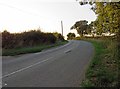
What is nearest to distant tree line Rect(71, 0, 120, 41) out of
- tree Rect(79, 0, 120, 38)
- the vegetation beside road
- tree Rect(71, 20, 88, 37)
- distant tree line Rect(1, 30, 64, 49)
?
Result: tree Rect(79, 0, 120, 38)

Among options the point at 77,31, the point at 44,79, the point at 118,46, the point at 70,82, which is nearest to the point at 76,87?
the point at 70,82

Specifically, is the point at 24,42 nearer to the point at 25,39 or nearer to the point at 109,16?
the point at 25,39

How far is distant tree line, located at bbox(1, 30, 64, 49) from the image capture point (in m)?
39.2

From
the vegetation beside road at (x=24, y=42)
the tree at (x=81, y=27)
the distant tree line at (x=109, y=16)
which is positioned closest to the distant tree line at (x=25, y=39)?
the vegetation beside road at (x=24, y=42)

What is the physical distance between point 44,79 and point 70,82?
1.42 metres

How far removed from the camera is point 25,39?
4662 centimetres

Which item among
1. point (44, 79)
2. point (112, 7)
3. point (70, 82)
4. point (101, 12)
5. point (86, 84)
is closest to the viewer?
point (86, 84)

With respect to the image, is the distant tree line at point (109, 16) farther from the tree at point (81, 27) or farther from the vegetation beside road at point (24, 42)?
the tree at point (81, 27)

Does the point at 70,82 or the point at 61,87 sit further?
the point at 70,82

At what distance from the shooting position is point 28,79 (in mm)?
12523

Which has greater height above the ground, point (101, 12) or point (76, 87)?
point (101, 12)

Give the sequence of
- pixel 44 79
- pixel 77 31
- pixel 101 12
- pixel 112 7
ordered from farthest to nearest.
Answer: pixel 77 31 → pixel 101 12 → pixel 112 7 → pixel 44 79

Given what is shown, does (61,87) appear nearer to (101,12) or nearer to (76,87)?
(76,87)

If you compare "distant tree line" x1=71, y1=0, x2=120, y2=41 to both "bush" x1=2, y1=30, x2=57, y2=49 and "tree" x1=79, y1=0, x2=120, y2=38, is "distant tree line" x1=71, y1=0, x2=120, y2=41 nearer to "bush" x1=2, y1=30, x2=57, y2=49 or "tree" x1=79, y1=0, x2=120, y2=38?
"tree" x1=79, y1=0, x2=120, y2=38
